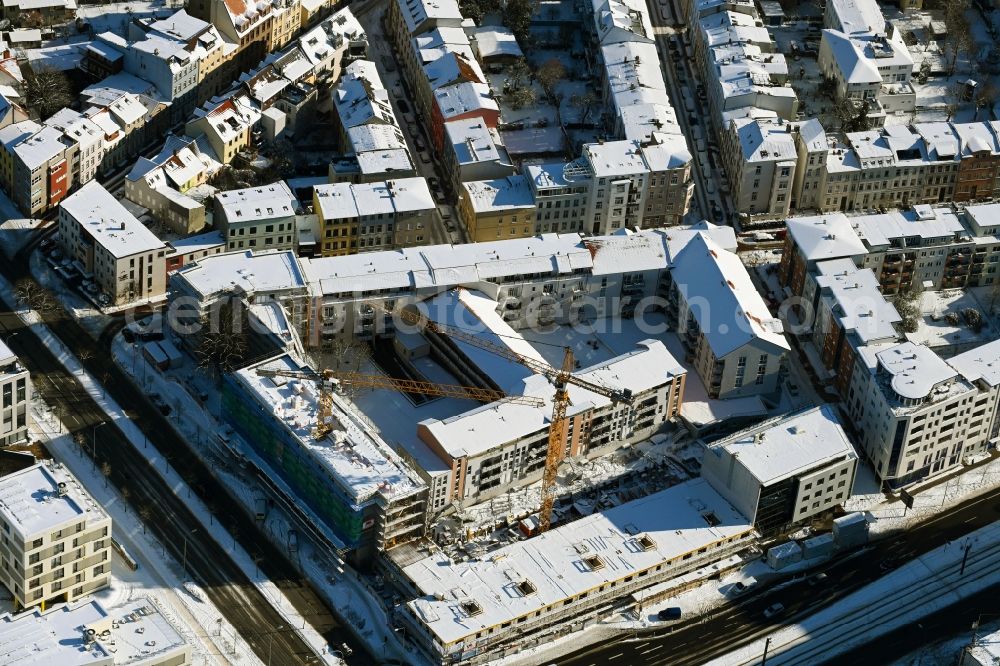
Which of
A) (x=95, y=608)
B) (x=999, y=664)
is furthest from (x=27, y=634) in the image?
(x=999, y=664)

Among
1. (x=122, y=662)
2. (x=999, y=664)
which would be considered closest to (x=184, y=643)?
(x=122, y=662)

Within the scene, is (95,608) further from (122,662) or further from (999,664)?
(999,664)

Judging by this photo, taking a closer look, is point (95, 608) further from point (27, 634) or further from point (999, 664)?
point (999, 664)

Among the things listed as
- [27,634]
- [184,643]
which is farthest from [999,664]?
[27,634]

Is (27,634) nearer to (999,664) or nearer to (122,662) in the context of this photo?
(122,662)
